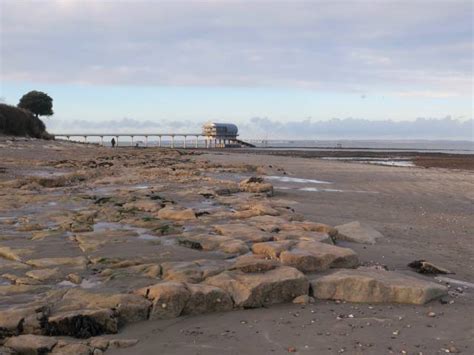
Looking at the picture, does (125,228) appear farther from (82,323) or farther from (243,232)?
(82,323)

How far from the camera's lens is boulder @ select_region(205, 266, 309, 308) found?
6109mm

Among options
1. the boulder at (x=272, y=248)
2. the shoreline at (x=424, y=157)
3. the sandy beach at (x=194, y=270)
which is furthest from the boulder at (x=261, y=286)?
the shoreline at (x=424, y=157)

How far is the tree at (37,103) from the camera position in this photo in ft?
272

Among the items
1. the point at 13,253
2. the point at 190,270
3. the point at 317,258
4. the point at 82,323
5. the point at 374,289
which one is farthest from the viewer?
the point at 13,253

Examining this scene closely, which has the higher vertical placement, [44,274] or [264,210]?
[264,210]

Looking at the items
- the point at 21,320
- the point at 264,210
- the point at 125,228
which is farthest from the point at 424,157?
the point at 21,320

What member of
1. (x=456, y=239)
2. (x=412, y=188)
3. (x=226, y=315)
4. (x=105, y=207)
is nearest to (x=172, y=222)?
(x=105, y=207)

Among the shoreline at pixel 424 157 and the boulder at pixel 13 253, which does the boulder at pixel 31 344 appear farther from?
the shoreline at pixel 424 157

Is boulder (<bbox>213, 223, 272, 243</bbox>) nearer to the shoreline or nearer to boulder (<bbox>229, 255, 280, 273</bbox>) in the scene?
boulder (<bbox>229, 255, 280, 273</bbox>)

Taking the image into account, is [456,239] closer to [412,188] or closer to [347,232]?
[347,232]

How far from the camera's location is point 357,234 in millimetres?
10117

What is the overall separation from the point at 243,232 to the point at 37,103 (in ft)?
266

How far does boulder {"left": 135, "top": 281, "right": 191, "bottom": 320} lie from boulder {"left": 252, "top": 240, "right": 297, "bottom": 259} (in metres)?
2.06

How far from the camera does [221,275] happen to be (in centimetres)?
656
